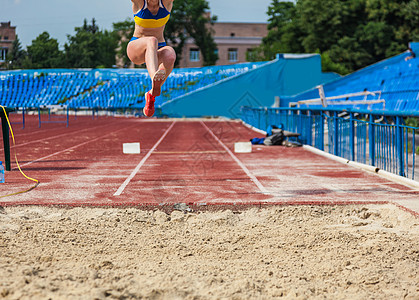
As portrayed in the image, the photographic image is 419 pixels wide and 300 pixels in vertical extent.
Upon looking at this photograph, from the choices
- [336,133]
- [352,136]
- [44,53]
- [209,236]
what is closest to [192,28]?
[44,53]

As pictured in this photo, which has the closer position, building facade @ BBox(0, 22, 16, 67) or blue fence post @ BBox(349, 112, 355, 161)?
blue fence post @ BBox(349, 112, 355, 161)

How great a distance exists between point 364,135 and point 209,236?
23.1 feet

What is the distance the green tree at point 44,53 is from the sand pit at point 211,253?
75796 millimetres

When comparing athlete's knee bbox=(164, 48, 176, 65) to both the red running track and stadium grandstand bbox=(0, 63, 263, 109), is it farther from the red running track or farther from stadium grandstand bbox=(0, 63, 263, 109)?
stadium grandstand bbox=(0, 63, 263, 109)

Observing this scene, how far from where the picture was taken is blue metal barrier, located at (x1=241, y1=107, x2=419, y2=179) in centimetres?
1001

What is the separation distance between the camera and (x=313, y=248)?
548 centimetres

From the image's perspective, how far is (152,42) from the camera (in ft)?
21.1

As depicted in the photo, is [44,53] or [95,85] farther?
[44,53]

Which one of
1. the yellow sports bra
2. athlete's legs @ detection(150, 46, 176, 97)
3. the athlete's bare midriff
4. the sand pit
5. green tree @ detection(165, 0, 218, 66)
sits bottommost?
the sand pit

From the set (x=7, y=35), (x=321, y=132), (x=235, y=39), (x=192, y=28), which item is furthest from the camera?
(x=235, y=39)

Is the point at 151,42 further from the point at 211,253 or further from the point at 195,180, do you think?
the point at 195,180

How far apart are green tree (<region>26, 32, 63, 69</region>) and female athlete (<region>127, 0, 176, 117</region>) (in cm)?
7544

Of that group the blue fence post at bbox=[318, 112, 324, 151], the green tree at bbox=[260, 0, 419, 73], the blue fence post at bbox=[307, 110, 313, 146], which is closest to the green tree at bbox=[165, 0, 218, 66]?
the green tree at bbox=[260, 0, 419, 73]

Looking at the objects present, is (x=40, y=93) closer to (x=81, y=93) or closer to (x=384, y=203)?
(x=81, y=93)
